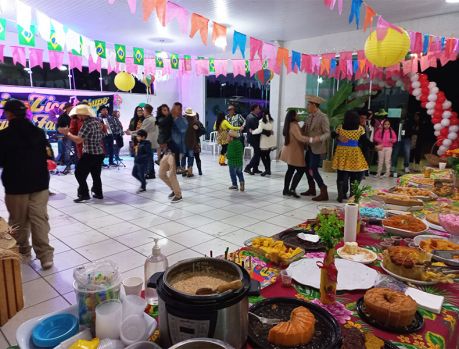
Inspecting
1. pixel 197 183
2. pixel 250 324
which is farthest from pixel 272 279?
pixel 197 183

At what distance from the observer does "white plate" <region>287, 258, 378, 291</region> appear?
1417 mm

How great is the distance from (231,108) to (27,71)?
5.78 meters

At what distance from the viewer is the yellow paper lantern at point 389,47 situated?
3.68m

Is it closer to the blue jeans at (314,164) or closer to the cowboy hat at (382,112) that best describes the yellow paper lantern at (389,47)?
the blue jeans at (314,164)

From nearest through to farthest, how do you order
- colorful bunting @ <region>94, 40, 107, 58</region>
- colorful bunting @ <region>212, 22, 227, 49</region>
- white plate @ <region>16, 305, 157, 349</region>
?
1. white plate @ <region>16, 305, 157, 349</region>
2. colorful bunting @ <region>212, 22, 227, 49</region>
3. colorful bunting @ <region>94, 40, 107, 58</region>

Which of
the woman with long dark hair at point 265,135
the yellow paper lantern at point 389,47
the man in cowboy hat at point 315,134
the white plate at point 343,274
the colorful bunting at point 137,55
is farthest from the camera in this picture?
the woman with long dark hair at point 265,135

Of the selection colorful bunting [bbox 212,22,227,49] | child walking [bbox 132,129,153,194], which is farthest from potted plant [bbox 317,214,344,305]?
Answer: child walking [bbox 132,129,153,194]

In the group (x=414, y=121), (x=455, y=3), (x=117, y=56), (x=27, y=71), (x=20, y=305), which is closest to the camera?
(x=20, y=305)

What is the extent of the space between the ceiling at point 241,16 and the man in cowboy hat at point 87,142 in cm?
265

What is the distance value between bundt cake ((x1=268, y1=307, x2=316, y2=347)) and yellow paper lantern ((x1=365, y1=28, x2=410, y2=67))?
3.56 meters

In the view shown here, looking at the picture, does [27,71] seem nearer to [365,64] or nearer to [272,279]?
[365,64]

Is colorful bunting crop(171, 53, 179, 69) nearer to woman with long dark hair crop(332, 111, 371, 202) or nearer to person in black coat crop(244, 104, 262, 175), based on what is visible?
person in black coat crop(244, 104, 262, 175)

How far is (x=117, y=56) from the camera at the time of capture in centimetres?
694

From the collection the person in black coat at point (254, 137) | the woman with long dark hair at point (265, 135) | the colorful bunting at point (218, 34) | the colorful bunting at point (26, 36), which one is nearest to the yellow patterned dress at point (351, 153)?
the colorful bunting at point (218, 34)
